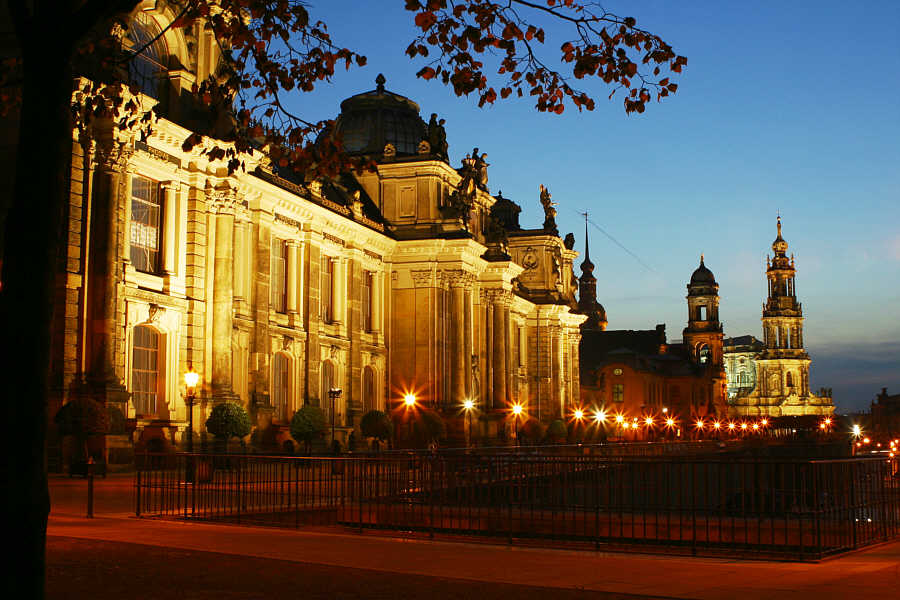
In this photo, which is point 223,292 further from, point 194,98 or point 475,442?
point 475,442

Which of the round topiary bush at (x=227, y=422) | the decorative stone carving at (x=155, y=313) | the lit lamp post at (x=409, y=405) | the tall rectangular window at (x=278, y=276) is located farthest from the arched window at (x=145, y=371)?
the lit lamp post at (x=409, y=405)

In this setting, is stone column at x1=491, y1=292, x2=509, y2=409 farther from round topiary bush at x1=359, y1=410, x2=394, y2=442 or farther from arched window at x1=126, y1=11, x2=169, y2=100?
arched window at x1=126, y1=11, x2=169, y2=100

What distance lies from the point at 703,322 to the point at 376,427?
130923 mm

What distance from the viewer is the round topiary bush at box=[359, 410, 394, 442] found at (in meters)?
55.8

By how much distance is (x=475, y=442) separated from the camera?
224 feet

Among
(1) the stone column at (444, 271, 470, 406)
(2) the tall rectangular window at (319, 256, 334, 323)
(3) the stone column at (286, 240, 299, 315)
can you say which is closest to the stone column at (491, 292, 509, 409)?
(1) the stone column at (444, 271, 470, 406)

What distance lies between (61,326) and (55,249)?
2732cm

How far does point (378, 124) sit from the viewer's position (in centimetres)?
7500

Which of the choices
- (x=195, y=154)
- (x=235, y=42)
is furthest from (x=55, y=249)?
(x=195, y=154)

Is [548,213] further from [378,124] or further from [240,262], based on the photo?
[240,262]

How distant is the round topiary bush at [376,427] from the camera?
55.8m

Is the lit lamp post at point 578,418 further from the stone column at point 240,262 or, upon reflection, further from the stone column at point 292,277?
the stone column at point 240,262

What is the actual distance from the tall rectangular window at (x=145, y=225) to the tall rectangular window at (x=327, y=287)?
56.4 feet

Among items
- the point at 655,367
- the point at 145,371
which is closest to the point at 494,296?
the point at 145,371
